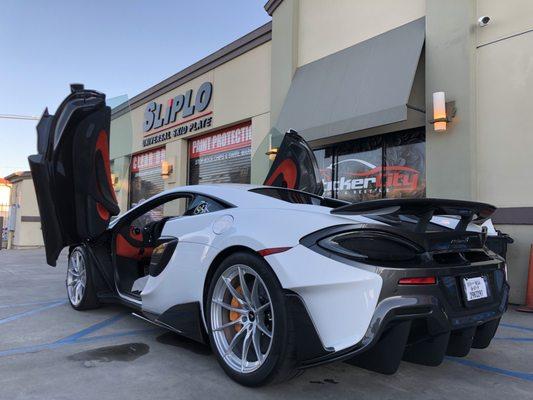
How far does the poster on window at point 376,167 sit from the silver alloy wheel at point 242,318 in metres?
5.37

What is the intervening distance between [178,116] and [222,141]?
7.38 ft

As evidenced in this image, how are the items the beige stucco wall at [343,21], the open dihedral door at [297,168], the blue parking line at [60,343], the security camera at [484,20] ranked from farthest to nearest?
the beige stucco wall at [343,21] → the security camera at [484,20] → the open dihedral door at [297,168] → the blue parking line at [60,343]

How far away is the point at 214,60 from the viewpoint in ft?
39.8

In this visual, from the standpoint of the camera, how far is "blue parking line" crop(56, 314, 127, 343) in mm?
3900

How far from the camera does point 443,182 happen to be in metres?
6.84

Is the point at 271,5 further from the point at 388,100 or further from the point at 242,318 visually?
the point at 242,318

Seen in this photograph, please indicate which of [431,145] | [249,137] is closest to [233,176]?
[249,137]

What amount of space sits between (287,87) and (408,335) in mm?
7904

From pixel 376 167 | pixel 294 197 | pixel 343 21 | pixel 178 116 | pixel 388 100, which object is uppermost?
pixel 343 21

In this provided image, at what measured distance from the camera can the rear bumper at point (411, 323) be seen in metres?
2.32

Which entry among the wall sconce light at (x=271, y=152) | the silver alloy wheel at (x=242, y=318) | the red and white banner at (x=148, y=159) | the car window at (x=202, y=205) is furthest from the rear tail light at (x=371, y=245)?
the red and white banner at (x=148, y=159)

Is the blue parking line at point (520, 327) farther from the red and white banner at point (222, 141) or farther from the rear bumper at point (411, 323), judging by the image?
the red and white banner at point (222, 141)

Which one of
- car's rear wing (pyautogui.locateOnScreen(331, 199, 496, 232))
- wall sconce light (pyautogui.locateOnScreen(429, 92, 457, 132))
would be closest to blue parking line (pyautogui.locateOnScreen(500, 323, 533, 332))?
car's rear wing (pyautogui.locateOnScreen(331, 199, 496, 232))

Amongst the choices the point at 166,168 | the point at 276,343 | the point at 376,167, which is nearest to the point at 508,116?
the point at 376,167
